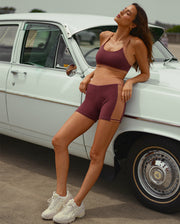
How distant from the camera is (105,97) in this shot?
11.6ft

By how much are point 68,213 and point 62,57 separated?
171 centimetres

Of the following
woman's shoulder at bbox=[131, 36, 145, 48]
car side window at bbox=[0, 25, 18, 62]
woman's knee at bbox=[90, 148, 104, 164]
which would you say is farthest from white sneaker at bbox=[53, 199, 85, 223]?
car side window at bbox=[0, 25, 18, 62]

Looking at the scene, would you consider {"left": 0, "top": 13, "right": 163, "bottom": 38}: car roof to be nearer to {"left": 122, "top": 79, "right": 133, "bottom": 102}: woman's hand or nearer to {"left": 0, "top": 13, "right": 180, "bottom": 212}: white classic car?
{"left": 0, "top": 13, "right": 180, "bottom": 212}: white classic car

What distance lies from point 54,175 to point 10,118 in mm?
846

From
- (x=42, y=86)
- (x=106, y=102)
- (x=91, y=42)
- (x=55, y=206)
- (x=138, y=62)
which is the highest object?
(x=138, y=62)

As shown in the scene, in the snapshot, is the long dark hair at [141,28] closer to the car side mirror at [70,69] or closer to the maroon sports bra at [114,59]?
the maroon sports bra at [114,59]

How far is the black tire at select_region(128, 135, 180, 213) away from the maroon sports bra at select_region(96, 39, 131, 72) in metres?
0.70

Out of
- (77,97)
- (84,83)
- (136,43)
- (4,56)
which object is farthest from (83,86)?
(4,56)

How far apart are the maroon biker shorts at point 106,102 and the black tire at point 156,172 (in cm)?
42

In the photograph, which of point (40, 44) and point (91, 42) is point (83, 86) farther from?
point (40, 44)

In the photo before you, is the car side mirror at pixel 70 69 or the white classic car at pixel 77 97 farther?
the car side mirror at pixel 70 69

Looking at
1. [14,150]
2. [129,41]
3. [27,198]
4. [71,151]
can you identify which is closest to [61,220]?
[27,198]

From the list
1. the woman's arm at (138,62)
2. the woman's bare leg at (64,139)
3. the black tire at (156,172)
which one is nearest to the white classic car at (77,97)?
the black tire at (156,172)

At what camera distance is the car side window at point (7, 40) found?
4.93 m
